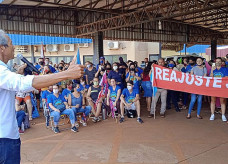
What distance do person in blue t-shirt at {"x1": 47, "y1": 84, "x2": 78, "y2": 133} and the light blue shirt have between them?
3540 mm

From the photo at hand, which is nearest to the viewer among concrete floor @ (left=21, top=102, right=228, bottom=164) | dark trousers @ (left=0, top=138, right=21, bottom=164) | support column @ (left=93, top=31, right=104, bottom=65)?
dark trousers @ (left=0, top=138, right=21, bottom=164)

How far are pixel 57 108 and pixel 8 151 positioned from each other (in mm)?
3697

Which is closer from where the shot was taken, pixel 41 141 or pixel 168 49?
pixel 41 141

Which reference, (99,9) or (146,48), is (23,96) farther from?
(146,48)

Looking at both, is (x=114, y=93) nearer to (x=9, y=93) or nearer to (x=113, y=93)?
(x=113, y=93)

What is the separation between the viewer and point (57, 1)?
1079cm

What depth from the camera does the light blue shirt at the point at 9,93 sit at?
4.73ft

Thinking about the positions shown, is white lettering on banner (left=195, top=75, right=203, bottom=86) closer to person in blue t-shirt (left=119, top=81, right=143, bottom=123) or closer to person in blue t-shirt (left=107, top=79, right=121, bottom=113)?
person in blue t-shirt (left=119, top=81, right=143, bottom=123)

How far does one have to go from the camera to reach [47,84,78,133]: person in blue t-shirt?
5.22 metres

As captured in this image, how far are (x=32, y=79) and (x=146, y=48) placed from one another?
69.7ft

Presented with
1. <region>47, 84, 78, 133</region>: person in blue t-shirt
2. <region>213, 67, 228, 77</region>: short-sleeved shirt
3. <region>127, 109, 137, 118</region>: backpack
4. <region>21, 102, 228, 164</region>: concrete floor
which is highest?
<region>213, 67, 228, 77</region>: short-sleeved shirt

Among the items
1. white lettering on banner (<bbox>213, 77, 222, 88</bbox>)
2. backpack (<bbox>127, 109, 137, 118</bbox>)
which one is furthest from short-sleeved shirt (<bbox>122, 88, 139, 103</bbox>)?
white lettering on banner (<bbox>213, 77, 222, 88</bbox>)

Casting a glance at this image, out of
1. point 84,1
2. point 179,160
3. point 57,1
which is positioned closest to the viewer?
point 179,160

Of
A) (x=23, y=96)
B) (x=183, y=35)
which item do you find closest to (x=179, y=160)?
(x=23, y=96)
